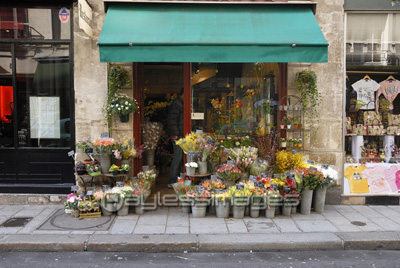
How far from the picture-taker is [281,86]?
7449 mm

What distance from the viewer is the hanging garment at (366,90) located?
7.50m

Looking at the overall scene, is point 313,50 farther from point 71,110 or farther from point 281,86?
point 71,110

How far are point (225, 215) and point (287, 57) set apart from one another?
9.78 feet

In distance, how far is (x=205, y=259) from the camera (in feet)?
16.3

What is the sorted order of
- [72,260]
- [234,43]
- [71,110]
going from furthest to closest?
[71,110], [234,43], [72,260]

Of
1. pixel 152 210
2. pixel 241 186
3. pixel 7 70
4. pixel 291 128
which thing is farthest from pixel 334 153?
pixel 7 70

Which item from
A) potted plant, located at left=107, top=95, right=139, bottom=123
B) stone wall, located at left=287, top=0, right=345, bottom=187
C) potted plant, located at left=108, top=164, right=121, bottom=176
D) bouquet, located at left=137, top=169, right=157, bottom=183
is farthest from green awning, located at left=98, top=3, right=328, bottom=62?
bouquet, located at left=137, top=169, right=157, bottom=183

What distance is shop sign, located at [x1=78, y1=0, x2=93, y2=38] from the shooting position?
6.20 m

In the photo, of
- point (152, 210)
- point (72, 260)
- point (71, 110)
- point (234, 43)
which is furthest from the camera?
point (71, 110)

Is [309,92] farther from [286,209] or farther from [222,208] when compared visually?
[222,208]

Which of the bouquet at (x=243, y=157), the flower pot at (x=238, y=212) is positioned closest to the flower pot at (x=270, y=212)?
the flower pot at (x=238, y=212)

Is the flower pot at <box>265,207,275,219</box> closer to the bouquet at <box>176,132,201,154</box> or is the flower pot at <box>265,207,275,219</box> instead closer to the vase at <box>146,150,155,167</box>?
the bouquet at <box>176,132,201,154</box>

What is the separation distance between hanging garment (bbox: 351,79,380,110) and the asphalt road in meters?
3.37

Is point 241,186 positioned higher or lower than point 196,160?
lower
